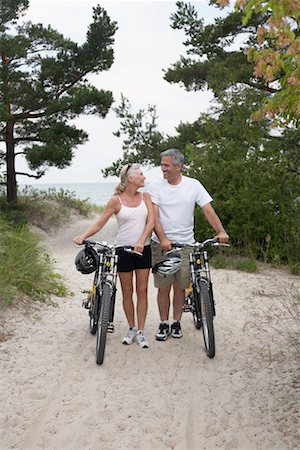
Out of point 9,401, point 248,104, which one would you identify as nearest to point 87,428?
point 9,401

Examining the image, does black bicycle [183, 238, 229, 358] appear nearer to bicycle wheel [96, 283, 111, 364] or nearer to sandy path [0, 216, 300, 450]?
sandy path [0, 216, 300, 450]

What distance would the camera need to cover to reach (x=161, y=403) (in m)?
4.99

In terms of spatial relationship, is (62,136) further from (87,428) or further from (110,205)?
(87,428)

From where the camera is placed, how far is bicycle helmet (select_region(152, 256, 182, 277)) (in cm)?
575

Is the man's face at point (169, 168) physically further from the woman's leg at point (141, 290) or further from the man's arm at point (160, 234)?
the woman's leg at point (141, 290)

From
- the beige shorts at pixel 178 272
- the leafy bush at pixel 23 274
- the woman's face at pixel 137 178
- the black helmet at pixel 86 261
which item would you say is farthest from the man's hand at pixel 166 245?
the leafy bush at pixel 23 274

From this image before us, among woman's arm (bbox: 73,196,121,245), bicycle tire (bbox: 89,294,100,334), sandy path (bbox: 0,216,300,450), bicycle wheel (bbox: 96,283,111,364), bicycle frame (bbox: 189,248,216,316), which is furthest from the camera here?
bicycle tire (bbox: 89,294,100,334)

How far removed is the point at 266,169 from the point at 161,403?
771cm

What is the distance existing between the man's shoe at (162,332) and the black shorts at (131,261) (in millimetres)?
882

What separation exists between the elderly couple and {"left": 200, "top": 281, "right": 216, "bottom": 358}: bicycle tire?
11.5 inches

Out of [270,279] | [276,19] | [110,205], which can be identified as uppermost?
[276,19]

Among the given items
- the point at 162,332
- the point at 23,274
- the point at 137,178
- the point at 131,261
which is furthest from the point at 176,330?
the point at 23,274

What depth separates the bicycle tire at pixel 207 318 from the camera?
575cm

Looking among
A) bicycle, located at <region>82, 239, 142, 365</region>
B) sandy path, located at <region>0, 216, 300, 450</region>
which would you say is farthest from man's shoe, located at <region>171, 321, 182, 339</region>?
bicycle, located at <region>82, 239, 142, 365</region>
